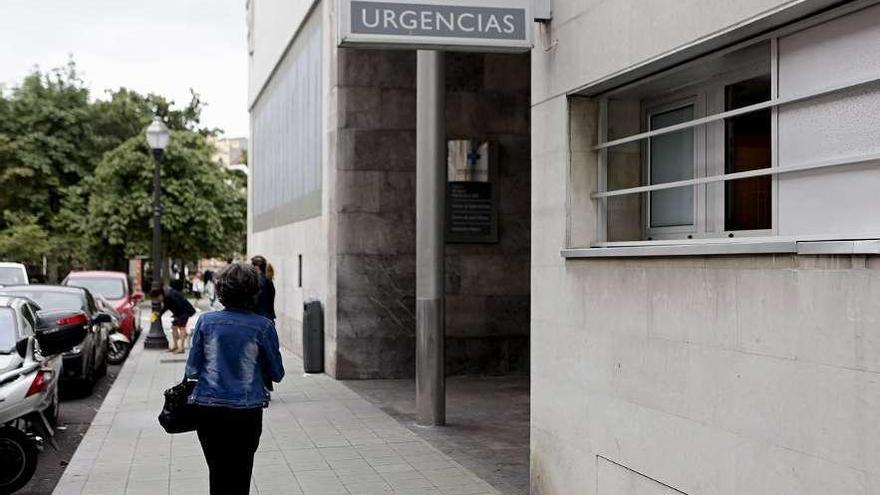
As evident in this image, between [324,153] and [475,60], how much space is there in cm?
309

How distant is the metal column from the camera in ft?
35.2

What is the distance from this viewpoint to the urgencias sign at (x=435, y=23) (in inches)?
274

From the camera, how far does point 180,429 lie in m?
5.62

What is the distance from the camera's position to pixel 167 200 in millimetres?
45031

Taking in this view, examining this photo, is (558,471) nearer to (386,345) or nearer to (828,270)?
(828,270)

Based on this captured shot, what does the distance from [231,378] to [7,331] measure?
183 inches

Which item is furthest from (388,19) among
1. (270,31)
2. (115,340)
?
(270,31)

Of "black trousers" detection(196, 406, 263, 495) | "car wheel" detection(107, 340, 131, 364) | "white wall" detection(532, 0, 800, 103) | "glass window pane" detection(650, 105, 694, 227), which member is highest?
"white wall" detection(532, 0, 800, 103)

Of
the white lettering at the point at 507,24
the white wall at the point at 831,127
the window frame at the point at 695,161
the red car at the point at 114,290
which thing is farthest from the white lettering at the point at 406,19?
the red car at the point at 114,290

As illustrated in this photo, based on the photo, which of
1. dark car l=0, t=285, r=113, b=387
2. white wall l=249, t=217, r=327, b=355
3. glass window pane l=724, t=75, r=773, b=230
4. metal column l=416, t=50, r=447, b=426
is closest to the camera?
glass window pane l=724, t=75, r=773, b=230

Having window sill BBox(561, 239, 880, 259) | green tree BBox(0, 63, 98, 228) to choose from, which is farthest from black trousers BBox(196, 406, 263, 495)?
green tree BBox(0, 63, 98, 228)

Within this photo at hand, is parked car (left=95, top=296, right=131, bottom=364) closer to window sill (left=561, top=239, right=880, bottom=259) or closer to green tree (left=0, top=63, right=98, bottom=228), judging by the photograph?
window sill (left=561, top=239, right=880, bottom=259)

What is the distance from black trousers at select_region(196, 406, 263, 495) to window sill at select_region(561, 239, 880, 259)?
241 centimetres

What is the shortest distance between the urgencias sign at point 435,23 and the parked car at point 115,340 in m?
12.8
